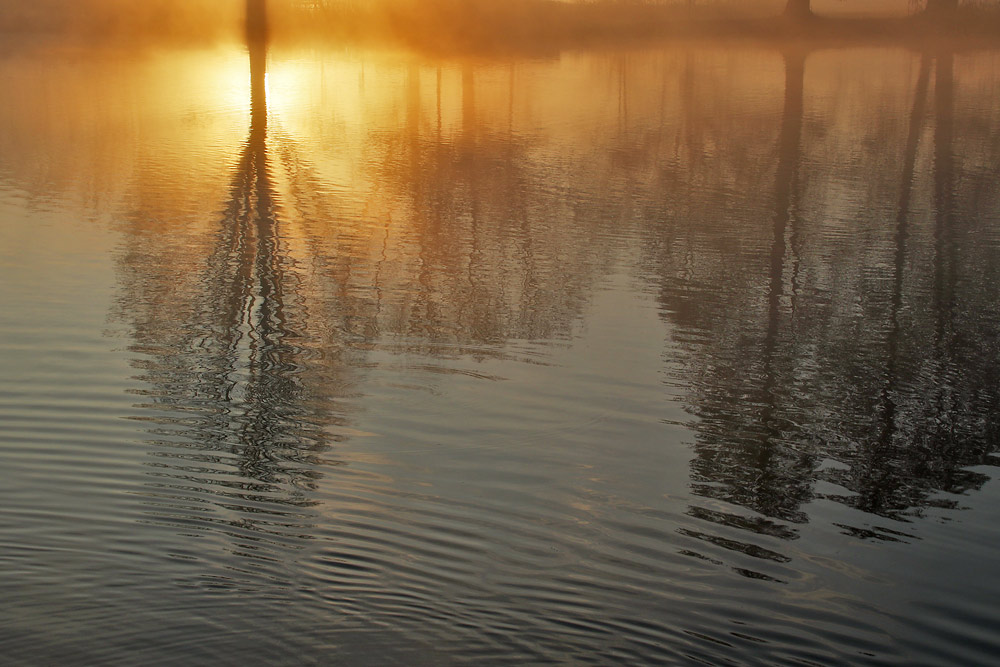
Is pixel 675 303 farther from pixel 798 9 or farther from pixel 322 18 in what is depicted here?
pixel 798 9

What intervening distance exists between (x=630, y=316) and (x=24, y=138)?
1475 cm

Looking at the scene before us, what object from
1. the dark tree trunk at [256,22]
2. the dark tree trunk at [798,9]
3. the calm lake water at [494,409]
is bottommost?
the calm lake water at [494,409]

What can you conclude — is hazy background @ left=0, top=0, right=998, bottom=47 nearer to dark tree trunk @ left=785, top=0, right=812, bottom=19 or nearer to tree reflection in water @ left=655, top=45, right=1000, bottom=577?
dark tree trunk @ left=785, top=0, right=812, bottom=19

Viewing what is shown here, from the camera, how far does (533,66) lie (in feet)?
128

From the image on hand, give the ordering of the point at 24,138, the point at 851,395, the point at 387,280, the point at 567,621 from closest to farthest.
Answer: the point at 567,621
the point at 851,395
the point at 387,280
the point at 24,138

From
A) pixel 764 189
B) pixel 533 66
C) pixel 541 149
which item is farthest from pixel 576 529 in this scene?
pixel 533 66

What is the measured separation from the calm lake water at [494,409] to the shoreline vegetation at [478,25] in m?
26.5

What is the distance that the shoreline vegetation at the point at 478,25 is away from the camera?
45.3 m

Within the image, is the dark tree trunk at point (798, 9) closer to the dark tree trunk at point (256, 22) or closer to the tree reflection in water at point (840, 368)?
the dark tree trunk at point (256, 22)

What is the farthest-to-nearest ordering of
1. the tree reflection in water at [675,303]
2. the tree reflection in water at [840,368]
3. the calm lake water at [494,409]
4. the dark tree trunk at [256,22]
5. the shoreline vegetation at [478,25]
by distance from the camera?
the shoreline vegetation at [478,25] < the dark tree trunk at [256,22] < the tree reflection in water at [675,303] < the tree reflection in water at [840,368] < the calm lake water at [494,409]

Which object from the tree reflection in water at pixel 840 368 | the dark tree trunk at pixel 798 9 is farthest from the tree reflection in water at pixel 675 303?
the dark tree trunk at pixel 798 9

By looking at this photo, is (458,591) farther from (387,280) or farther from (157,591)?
(387,280)

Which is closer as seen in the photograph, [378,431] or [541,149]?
[378,431]

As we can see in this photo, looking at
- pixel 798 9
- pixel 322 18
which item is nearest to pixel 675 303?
pixel 322 18
